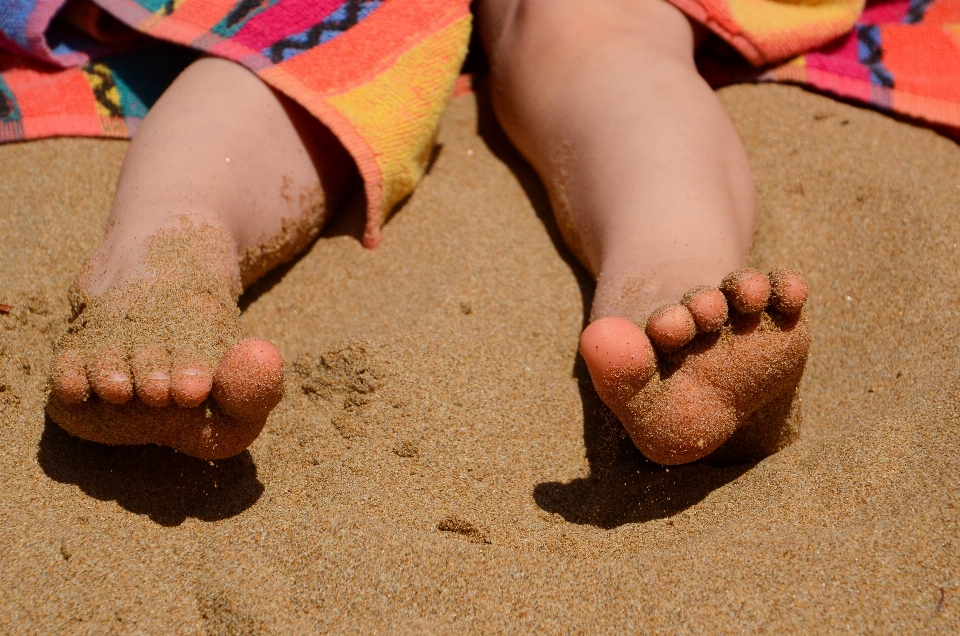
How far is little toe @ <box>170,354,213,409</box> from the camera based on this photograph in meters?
0.96

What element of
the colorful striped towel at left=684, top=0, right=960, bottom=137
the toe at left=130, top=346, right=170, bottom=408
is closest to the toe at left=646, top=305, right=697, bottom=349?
the toe at left=130, top=346, right=170, bottom=408

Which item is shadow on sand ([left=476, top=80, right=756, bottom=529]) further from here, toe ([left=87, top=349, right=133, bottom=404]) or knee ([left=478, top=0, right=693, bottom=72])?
knee ([left=478, top=0, right=693, bottom=72])

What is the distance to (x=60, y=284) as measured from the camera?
1.31m

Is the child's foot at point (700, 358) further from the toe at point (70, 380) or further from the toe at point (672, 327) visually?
the toe at point (70, 380)

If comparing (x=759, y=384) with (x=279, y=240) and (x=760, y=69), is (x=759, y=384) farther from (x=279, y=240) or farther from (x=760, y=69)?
(x=760, y=69)

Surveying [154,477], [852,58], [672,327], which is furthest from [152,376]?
[852,58]

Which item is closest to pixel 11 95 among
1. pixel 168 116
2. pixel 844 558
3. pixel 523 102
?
pixel 168 116

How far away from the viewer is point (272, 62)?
4.64 ft

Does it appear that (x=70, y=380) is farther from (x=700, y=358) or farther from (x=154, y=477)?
(x=700, y=358)

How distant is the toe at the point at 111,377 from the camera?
38.1 inches

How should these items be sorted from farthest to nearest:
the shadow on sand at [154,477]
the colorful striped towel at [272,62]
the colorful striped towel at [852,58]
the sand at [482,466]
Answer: the colorful striped towel at [852,58]
the colorful striped towel at [272,62]
the shadow on sand at [154,477]
the sand at [482,466]

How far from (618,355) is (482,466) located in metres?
0.25

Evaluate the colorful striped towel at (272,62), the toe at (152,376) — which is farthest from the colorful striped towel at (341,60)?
the toe at (152,376)

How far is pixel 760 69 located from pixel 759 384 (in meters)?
0.89
